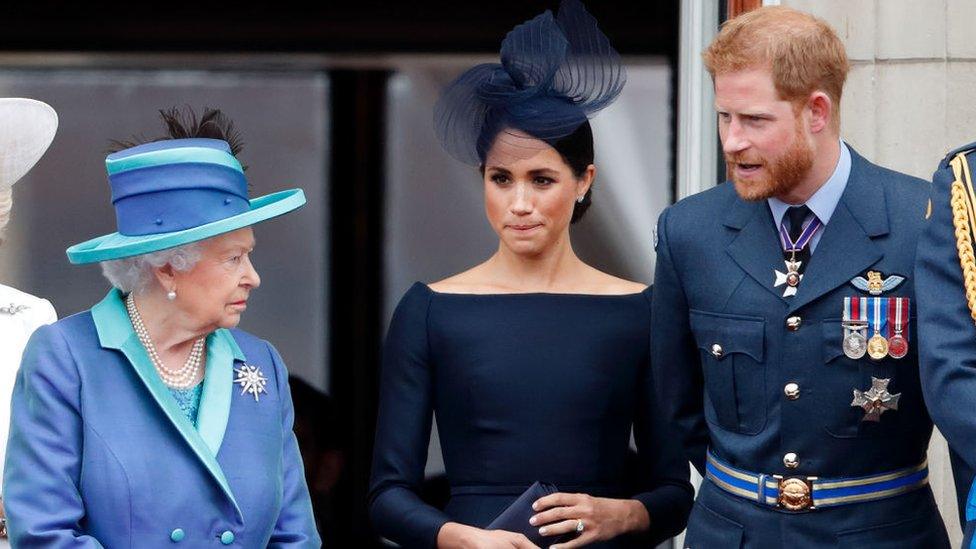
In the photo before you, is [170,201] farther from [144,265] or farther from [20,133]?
[20,133]

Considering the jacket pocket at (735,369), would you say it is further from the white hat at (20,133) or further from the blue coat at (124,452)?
the white hat at (20,133)

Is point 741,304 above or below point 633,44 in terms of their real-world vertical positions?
below

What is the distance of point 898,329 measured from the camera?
10.9 ft

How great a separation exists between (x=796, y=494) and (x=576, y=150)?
982mm

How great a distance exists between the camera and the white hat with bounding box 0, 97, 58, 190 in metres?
3.80

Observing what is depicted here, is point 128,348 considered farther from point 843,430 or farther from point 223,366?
point 843,430

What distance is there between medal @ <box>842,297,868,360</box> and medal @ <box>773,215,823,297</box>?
0.11m

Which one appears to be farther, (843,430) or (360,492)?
(360,492)

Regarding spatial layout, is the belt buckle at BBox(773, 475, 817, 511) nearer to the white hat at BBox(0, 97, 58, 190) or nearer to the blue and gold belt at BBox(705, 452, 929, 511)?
the blue and gold belt at BBox(705, 452, 929, 511)

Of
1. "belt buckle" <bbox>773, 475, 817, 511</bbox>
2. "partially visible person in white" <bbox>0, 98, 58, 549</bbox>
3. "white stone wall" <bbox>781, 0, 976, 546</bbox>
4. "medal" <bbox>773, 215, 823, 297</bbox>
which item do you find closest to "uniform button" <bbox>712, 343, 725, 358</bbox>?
"medal" <bbox>773, 215, 823, 297</bbox>

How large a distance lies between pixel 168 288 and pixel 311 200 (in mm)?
3029

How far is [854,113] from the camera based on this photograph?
172 inches

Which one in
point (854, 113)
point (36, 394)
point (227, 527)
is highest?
point (854, 113)

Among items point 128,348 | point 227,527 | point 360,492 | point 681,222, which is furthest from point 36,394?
point 360,492
